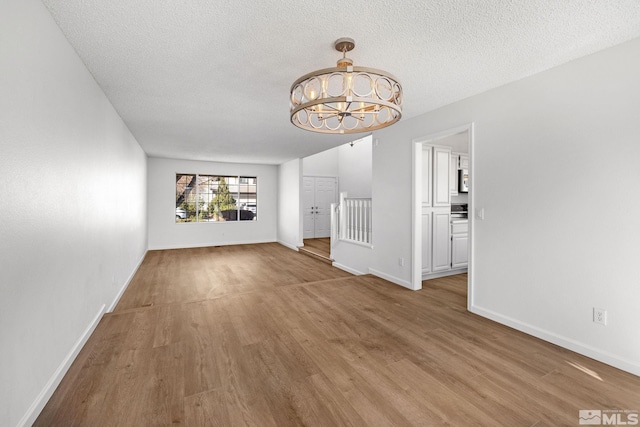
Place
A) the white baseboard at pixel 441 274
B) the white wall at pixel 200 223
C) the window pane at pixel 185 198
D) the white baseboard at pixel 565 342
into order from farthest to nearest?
the window pane at pixel 185 198, the white wall at pixel 200 223, the white baseboard at pixel 441 274, the white baseboard at pixel 565 342

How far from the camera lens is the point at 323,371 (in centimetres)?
211

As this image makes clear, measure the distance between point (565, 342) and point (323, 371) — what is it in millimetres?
2108

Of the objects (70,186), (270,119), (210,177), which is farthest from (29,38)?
(210,177)

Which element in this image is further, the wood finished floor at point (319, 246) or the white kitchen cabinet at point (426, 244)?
the wood finished floor at point (319, 246)

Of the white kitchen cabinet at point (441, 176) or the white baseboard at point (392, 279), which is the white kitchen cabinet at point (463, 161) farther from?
the white baseboard at point (392, 279)

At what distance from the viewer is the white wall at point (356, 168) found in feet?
28.1

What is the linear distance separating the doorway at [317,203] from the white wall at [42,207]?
6.74 metres

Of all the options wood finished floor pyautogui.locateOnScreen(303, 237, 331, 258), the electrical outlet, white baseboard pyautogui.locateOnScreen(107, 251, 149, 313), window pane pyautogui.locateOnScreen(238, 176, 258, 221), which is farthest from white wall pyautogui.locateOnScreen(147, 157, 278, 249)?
the electrical outlet

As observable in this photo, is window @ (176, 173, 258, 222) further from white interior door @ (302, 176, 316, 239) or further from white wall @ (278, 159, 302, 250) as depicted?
white interior door @ (302, 176, 316, 239)

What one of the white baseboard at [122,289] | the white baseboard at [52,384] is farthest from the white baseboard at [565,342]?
the white baseboard at [122,289]

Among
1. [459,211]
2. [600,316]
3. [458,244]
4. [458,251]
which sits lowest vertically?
[600,316]

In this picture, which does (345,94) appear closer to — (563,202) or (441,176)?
(563,202)

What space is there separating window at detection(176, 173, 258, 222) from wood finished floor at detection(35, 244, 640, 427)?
5.36 metres

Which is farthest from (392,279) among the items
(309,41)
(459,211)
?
(309,41)
